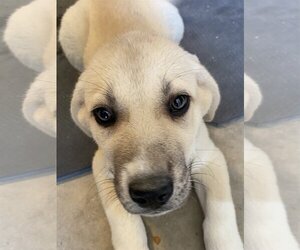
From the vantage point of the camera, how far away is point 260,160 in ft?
6.82

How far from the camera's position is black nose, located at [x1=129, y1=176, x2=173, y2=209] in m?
1.53

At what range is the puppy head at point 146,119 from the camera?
1.57 meters

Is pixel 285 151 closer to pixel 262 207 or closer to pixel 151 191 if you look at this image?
pixel 262 207

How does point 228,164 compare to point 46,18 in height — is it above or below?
below

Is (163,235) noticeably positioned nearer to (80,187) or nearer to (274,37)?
(80,187)

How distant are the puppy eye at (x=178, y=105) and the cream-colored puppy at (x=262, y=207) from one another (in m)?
0.53

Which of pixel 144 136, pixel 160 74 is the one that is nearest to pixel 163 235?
pixel 144 136

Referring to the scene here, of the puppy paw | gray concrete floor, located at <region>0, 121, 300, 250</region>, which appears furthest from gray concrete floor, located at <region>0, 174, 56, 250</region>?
the puppy paw

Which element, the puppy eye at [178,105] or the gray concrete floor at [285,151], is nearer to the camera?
the puppy eye at [178,105]

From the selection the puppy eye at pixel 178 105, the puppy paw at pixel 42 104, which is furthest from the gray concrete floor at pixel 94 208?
the puppy eye at pixel 178 105

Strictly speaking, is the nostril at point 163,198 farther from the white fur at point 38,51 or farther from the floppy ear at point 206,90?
the white fur at point 38,51

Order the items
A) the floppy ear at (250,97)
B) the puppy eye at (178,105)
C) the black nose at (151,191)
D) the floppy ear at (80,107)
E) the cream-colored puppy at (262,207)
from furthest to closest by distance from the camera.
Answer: the floppy ear at (250,97) → the cream-colored puppy at (262,207) → the floppy ear at (80,107) → the puppy eye at (178,105) → the black nose at (151,191)

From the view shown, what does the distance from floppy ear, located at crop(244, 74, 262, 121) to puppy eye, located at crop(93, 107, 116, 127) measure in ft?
2.37

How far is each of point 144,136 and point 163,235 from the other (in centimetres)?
54
